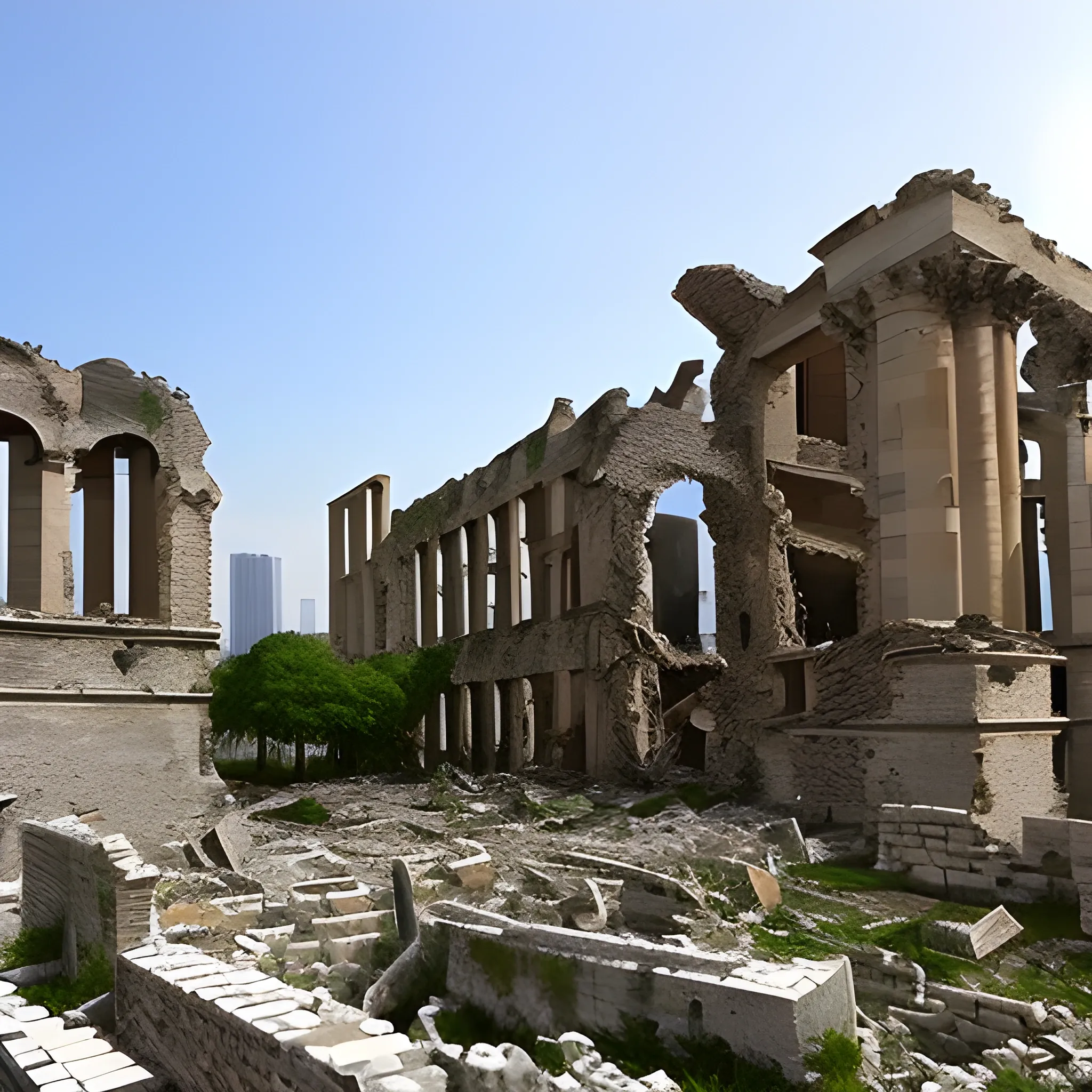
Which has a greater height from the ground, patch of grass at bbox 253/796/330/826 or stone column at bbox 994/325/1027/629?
stone column at bbox 994/325/1027/629

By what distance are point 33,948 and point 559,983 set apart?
18.7 ft

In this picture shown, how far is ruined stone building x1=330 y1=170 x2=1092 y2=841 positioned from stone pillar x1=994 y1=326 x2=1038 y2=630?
40 mm

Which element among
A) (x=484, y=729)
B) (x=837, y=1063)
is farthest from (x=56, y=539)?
(x=837, y=1063)

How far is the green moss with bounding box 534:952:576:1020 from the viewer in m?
7.56

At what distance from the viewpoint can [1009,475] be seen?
1602 centimetres

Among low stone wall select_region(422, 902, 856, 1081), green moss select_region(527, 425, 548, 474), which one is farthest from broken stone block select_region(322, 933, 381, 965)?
green moss select_region(527, 425, 548, 474)

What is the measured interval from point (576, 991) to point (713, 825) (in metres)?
7.33

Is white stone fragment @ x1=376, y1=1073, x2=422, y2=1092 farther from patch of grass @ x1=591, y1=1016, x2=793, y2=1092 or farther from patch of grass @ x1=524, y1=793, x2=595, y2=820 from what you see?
patch of grass @ x1=524, y1=793, x2=595, y2=820

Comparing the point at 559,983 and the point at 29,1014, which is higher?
the point at 559,983

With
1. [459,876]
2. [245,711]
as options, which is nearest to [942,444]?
[459,876]

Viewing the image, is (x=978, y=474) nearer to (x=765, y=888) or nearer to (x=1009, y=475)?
(x=1009, y=475)

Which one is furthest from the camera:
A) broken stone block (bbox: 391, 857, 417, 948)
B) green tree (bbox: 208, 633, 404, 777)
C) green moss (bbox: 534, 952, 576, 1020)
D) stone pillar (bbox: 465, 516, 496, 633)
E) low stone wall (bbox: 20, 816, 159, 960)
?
stone pillar (bbox: 465, 516, 496, 633)

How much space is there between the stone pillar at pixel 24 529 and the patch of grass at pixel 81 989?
764 cm

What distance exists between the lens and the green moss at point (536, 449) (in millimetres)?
24922
